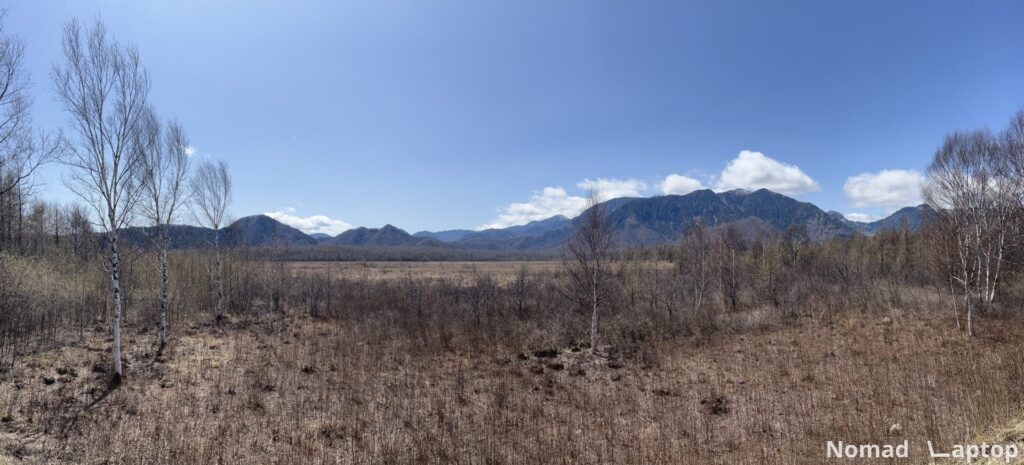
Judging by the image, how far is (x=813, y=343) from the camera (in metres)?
16.1

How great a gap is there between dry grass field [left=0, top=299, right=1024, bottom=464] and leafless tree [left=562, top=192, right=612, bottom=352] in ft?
8.14

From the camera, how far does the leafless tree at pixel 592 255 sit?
51.3 ft

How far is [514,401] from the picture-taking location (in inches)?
422

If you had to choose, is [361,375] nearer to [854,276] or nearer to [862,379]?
[862,379]

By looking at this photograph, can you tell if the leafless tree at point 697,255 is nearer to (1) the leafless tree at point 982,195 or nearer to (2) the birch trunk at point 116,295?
(1) the leafless tree at point 982,195

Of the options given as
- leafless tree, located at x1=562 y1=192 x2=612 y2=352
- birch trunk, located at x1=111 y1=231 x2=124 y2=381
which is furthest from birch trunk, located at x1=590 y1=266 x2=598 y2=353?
birch trunk, located at x1=111 y1=231 x2=124 y2=381

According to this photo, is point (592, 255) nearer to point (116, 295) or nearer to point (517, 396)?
point (517, 396)

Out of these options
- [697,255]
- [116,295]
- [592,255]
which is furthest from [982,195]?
[116,295]

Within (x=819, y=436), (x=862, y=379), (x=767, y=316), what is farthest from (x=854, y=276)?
(x=819, y=436)

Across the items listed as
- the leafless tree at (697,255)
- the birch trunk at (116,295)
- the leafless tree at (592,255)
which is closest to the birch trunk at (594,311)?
the leafless tree at (592,255)

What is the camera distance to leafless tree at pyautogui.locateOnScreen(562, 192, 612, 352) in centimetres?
1563

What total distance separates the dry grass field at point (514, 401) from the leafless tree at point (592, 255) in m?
2.48

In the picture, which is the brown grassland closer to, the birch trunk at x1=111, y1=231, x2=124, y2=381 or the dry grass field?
the dry grass field

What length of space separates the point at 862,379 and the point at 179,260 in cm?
4013
